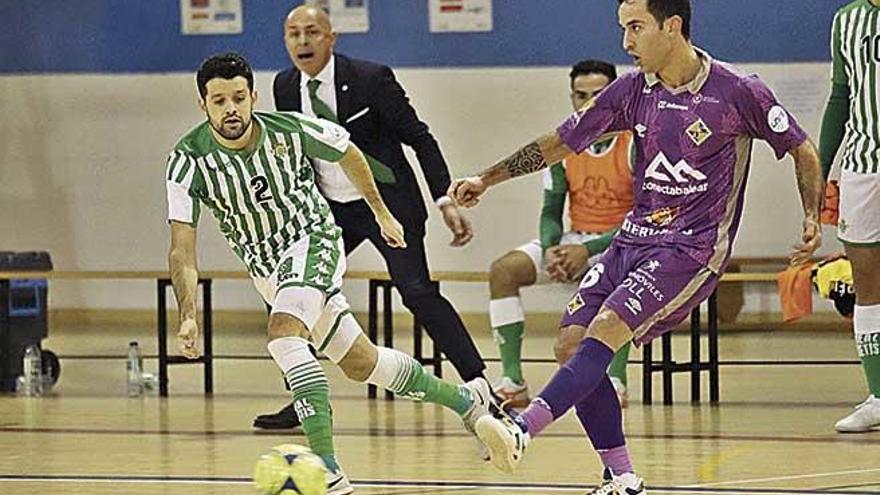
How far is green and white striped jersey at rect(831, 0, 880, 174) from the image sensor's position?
798cm

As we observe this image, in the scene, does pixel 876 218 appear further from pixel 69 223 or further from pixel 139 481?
pixel 69 223

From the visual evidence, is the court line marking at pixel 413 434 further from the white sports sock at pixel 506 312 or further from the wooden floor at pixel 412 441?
the white sports sock at pixel 506 312

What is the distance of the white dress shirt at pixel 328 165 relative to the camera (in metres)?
8.45

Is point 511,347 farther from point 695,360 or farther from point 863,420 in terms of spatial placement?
point 863,420

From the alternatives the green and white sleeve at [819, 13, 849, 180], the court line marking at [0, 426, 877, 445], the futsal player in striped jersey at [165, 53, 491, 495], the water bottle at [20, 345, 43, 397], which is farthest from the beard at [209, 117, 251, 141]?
the water bottle at [20, 345, 43, 397]

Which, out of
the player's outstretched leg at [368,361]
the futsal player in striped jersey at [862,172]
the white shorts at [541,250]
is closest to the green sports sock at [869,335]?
the futsal player in striped jersey at [862,172]

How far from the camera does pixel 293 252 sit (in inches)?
261

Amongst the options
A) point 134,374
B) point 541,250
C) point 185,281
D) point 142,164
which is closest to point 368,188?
point 185,281

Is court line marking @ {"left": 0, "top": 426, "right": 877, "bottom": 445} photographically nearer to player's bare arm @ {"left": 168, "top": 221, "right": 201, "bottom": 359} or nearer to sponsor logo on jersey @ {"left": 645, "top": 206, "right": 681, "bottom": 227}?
player's bare arm @ {"left": 168, "top": 221, "right": 201, "bottom": 359}

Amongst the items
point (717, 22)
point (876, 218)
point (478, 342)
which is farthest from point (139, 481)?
point (717, 22)

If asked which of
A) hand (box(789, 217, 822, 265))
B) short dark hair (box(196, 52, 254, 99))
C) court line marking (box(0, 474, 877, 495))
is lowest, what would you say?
court line marking (box(0, 474, 877, 495))

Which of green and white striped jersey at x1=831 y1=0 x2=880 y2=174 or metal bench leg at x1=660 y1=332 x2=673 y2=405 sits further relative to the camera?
metal bench leg at x1=660 y1=332 x2=673 y2=405

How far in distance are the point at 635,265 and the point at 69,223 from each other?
860 centimetres

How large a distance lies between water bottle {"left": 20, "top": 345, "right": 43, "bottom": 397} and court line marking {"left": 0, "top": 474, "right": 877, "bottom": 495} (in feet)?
10.2
